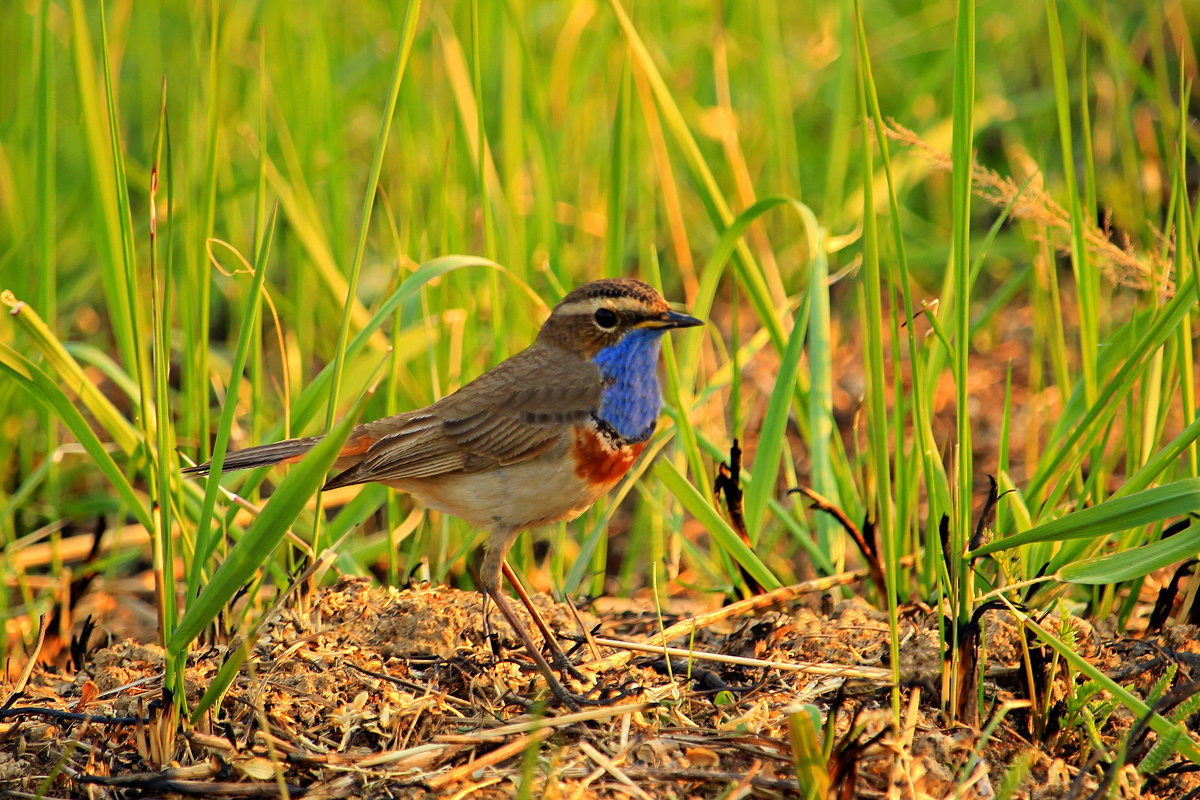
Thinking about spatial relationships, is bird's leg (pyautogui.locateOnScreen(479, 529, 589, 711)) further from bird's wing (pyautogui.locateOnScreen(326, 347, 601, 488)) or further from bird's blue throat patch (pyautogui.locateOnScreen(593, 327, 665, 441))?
bird's blue throat patch (pyautogui.locateOnScreen(593, 327, 665, 441))

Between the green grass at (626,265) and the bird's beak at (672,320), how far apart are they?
0.95 feet

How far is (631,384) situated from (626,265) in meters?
3.09

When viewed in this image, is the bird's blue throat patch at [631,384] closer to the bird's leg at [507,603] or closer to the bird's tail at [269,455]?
the bird's leg at [507,603]

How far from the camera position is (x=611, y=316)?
166 inches

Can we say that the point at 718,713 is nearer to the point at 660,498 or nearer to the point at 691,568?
the point at 660,498

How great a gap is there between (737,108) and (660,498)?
344cm

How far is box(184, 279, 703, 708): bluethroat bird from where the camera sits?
4.04 meters

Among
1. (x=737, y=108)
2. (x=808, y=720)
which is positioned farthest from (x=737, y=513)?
(x=737, y=108)

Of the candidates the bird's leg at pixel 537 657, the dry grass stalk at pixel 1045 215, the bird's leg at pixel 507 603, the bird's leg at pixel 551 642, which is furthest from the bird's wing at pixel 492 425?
the dry grass stalk at pixel 1045 215

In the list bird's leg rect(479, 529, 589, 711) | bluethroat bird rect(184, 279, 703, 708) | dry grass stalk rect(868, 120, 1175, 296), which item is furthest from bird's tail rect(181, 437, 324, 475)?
dry grass stalk rect(868, 120, 1175, 296)

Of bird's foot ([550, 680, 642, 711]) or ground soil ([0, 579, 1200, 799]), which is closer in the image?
ground soil ([0, 579, 1200, 799])

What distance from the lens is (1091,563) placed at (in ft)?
10.3

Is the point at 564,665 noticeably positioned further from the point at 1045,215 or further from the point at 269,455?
the point at 1045,215

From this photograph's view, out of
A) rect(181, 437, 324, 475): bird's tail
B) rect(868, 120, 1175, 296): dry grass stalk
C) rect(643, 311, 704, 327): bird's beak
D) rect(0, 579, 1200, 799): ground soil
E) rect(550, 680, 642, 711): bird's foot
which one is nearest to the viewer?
rect(0, 579, 1200, 799): ground soil
